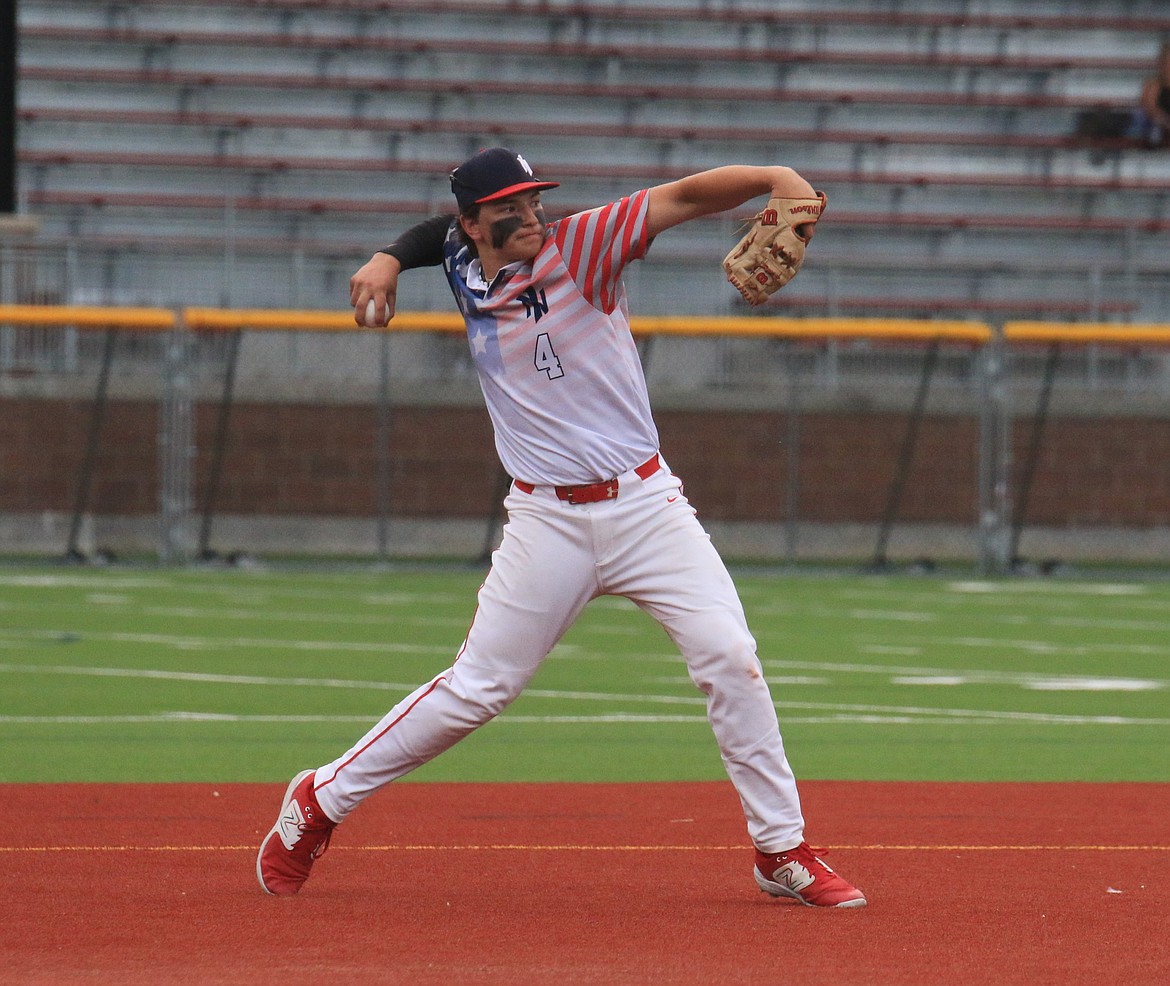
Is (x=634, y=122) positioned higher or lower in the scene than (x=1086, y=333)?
higher

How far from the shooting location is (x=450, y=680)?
17.5 ft

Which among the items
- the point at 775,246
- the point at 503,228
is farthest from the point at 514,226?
the point at 775,246

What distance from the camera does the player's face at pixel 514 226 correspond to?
519cm

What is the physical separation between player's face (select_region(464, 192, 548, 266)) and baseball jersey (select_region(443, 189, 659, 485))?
0.04 metres

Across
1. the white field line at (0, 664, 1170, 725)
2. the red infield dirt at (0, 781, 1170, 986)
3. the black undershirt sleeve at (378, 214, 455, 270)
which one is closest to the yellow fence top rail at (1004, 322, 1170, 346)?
the white field line at (0, 664, 1170, 725)

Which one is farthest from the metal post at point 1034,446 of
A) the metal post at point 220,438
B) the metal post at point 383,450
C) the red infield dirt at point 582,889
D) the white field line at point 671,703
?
the red infield dirt at point 582,889

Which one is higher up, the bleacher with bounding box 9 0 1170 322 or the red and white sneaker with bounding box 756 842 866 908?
the bleacher with bounding box 9 0 1170 322

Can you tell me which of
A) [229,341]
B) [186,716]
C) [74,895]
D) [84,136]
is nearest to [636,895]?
[74,895]

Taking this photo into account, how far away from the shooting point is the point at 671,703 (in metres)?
10.2

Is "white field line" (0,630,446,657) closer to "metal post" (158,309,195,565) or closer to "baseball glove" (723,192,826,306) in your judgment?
"metal post" (158,309,195,565)

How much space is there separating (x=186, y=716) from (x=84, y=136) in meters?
15.7

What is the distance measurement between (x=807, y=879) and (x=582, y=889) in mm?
696

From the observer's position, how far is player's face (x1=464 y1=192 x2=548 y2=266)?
204 inches

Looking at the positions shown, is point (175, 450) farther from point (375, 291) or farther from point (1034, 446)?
point (375, 291)
